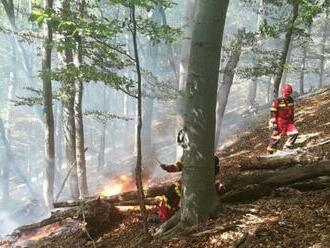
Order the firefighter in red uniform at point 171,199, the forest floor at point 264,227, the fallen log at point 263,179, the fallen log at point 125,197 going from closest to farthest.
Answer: the forest floor at point 264,227 → the fallen log at point 263,179 → the firefighter in red uniform at point 171,199 → the fallen log at point 125,197

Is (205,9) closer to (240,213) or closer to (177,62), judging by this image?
(240,213)

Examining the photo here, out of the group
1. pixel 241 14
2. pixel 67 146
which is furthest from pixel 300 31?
pixel 241 14

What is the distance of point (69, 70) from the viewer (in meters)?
9.29

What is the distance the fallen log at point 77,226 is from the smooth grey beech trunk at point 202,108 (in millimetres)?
2432

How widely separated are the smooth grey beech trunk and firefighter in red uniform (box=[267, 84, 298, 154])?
13.8 feet

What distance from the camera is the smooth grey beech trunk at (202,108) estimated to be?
226 inches

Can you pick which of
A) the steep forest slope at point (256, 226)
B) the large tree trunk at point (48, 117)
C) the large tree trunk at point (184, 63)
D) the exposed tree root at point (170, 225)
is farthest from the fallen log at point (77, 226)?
the large tree trunk at point (184, 63)

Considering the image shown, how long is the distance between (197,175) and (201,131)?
64cm

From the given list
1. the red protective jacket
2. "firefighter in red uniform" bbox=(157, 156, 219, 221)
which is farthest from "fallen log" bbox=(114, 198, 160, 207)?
the red protective jacket

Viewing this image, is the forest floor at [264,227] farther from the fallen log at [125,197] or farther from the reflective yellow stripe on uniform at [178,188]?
the reflective yellow stripe on uniform at [178,188]

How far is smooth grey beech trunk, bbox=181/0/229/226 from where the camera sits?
226 inches

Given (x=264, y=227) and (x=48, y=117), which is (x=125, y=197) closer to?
(x=264, y=227)

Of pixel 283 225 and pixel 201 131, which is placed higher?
pixel 201 131

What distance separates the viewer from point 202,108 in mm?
5875
